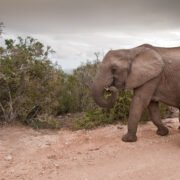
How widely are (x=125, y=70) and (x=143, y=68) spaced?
406 millimetres

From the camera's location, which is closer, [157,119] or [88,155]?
[88,155]

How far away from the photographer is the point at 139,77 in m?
9.06

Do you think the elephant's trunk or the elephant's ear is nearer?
the elephant's ear

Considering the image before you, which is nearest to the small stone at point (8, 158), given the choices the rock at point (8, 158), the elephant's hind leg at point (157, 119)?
the rock at point (8, 158)

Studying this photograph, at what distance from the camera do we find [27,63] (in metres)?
11.4

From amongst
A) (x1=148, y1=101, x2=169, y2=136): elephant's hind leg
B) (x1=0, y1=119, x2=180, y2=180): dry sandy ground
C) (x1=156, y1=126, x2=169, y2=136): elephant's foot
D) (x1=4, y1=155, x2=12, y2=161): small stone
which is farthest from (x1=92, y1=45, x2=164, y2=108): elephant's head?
(x1=4, y1=155, x2=12, y2=161): small stone

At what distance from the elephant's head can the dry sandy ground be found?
121 cm

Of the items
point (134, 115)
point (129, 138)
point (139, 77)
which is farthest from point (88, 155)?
point (139, 77)

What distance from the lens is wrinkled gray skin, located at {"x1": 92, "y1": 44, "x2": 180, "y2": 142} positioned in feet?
29.9

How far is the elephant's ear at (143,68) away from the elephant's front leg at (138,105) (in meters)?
0.15

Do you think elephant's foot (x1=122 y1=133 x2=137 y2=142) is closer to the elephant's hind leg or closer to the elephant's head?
the elephant's hind leg

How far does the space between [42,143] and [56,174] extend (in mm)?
2007

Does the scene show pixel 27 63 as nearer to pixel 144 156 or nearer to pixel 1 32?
Answer: pixel 1 32

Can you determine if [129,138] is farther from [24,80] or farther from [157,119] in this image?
[24,80]
